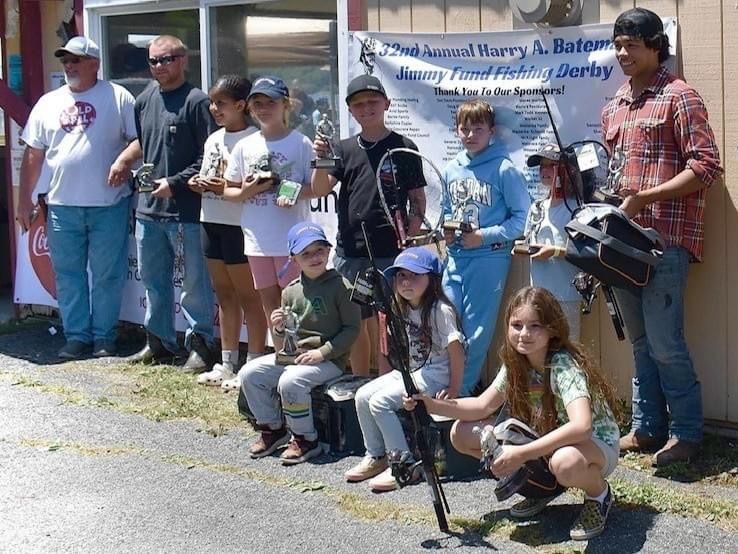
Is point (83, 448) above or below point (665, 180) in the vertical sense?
below

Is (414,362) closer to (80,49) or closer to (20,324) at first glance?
(80,49)

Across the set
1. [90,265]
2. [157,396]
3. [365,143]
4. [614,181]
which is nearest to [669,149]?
[614,181]

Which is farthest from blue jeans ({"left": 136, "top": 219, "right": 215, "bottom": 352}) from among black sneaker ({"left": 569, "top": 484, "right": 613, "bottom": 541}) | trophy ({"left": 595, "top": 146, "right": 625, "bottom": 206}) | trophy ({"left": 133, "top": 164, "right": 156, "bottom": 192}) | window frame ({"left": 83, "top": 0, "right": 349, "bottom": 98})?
black sneaker ({"left": 569, "top": 484, "right": 613, "bottom": 541})

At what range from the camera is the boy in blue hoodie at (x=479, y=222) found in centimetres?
624

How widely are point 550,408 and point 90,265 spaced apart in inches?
179

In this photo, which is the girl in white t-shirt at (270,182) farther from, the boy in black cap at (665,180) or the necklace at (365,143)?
the boy in black cap at (665,180)

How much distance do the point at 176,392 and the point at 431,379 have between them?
235cm

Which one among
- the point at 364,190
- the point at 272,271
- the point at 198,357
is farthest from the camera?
the point at 198,357

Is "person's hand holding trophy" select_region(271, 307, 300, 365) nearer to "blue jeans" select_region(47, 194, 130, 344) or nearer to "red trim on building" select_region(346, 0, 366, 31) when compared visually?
"red trim on building" select_region(346, 0, 366, 31)

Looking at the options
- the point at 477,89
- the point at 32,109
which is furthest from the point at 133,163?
the point at 477,89

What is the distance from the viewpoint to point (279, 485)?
5742 mm

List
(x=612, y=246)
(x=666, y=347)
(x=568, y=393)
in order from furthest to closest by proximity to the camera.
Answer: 1. (x=666, y=347)
2. (x=612, y=246)
3. (x=568, y=393)

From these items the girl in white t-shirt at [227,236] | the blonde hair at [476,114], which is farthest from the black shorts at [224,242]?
the blonde hair at [476,114]

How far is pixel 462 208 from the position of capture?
6352mm
